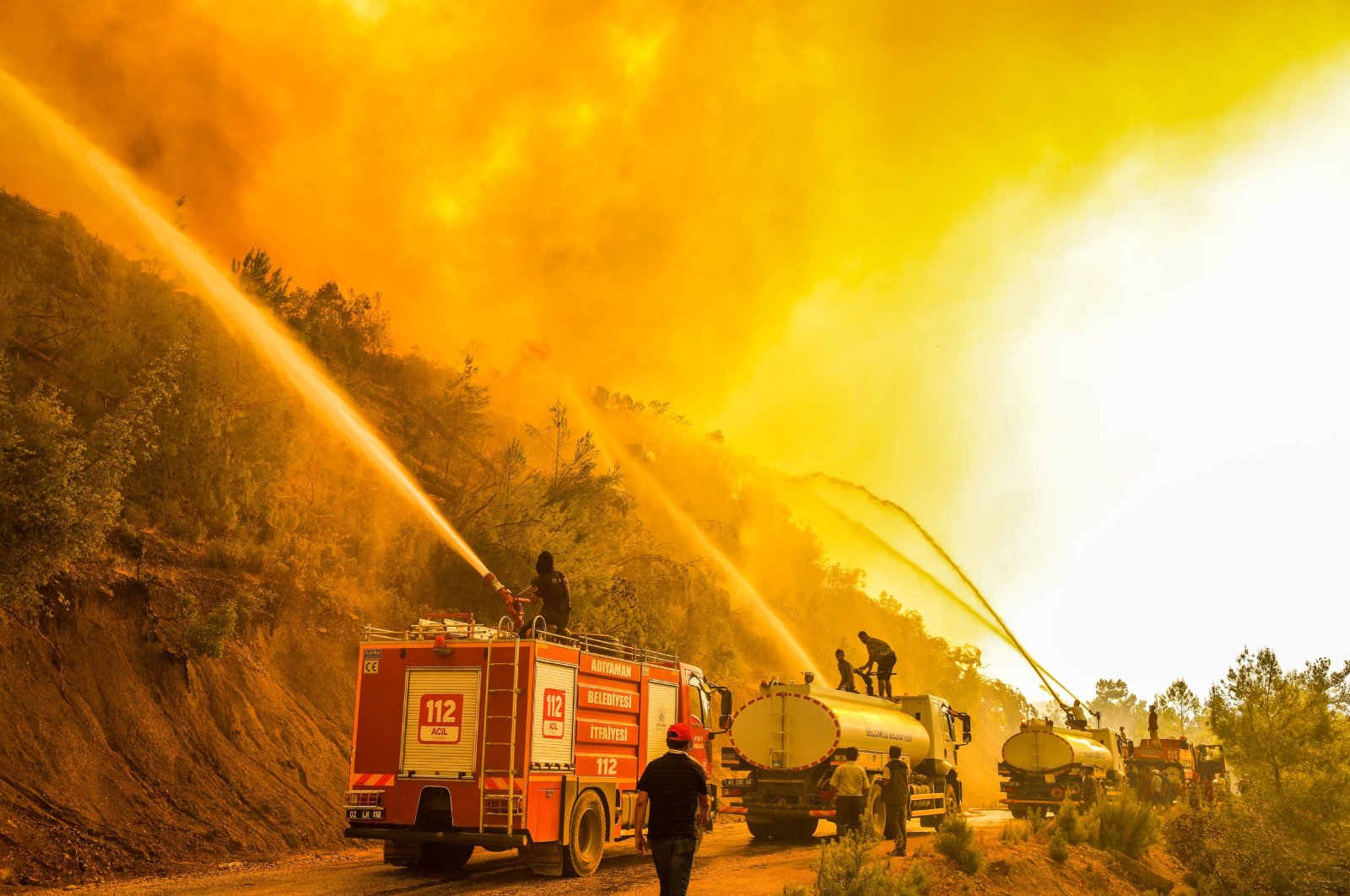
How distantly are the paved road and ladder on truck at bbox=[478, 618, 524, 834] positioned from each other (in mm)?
1062

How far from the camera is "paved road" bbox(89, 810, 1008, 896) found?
13391mm

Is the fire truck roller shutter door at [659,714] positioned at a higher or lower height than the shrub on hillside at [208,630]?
lower

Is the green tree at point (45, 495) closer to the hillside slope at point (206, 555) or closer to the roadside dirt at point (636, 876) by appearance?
the hillside slope at point (206, 555)

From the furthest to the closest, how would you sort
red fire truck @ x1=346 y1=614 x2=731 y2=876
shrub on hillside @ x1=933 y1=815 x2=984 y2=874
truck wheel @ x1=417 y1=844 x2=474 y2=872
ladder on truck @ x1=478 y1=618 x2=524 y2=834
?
shrub on hillside @ x1=933 y1=815 x2=984 y2=874 → truck wheel @ x1=417 y1=844 x2=474 y2=872 → red fire truck @ x1=346 y1=614 x2=731 y2=876 → ladder on truck @ x1=478 y1=618 x2=524 y2=834

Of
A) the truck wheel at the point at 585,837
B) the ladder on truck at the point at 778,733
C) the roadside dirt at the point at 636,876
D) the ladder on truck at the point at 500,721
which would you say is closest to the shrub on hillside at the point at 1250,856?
the roadside dirt at the point at 636,876

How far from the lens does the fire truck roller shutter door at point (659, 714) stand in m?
17.7

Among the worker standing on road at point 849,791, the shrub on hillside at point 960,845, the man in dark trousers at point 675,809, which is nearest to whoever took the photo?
the man in dark trousers at point 675,809

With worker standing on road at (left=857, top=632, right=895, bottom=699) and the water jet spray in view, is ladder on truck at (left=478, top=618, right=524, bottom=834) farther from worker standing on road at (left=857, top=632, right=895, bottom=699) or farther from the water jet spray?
worker standing on road at (left=857, top=632, right=895, bottom=699)

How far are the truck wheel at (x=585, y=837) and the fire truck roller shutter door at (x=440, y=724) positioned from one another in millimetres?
1963

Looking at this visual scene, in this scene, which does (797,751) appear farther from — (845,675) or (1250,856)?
(1250,856)

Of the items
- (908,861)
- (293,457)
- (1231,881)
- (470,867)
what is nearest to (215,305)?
(293,457)

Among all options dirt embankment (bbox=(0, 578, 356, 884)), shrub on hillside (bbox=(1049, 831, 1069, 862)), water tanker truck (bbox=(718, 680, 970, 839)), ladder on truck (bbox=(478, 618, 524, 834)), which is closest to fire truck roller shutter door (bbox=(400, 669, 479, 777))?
ladder on truck (bbox=(478, 618, 524, 834))

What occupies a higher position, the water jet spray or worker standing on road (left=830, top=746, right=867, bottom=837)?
the water jet spray

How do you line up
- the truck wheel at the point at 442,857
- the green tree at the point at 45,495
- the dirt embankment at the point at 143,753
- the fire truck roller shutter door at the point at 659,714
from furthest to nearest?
the fire truck roller shutter door at the point at 659,714
the green tree at the point at 45,495
the truck wheel at the point at 442,857
the dirt embankment at the point at 143,753
